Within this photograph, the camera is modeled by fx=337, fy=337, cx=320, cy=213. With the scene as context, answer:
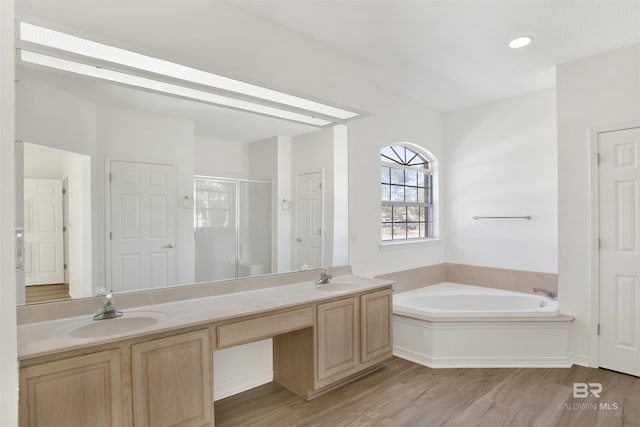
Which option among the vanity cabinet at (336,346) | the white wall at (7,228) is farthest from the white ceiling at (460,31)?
the vanity cabinet at (336,346)

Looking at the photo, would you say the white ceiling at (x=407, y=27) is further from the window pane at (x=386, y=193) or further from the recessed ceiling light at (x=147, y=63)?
the window pane at (x=386, y=193)

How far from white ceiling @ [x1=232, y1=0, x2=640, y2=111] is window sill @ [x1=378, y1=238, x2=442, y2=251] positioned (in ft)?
5.71

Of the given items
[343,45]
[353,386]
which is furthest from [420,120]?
[353,386]

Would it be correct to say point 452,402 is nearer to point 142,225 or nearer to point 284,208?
point 284,208

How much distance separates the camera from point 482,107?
4176 millimetres

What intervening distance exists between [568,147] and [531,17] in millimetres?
1298

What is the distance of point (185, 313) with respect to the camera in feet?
6.44

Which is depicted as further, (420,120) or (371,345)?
(420,120)

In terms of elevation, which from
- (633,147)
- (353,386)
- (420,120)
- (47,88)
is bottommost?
(353,386)

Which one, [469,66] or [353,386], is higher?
[469,66]

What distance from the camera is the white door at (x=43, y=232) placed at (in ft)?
5.85

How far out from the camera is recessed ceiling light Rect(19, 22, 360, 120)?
163 cm

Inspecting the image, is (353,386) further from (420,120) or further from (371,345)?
(420,120)

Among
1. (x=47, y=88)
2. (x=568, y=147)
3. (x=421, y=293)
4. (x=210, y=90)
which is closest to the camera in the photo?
(x=47, y=88)
